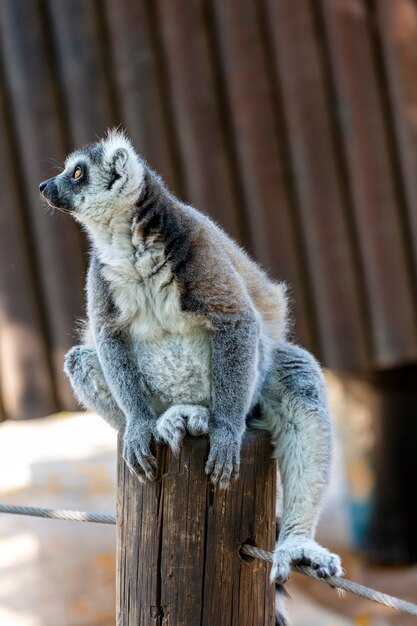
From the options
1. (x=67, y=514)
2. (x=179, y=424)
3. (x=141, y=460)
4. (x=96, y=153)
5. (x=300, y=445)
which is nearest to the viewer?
(x=141, y=460)

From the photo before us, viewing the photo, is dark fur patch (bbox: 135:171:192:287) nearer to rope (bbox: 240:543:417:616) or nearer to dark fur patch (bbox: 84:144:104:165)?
dark fur patch (bbox: 84:144:104:165)

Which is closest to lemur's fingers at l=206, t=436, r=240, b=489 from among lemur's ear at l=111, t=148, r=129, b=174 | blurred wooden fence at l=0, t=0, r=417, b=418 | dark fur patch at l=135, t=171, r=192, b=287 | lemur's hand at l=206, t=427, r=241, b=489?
lemur's hand at l=206, t=427, r=241, b=489

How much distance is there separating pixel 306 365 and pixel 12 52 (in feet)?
12.9

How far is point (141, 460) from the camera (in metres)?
3.32

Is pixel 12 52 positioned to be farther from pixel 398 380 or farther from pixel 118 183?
pixel 398 380

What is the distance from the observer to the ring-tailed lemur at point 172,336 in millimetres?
3775

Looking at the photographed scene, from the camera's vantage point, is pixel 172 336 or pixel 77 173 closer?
pixel 172 336

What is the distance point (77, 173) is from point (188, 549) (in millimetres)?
1734

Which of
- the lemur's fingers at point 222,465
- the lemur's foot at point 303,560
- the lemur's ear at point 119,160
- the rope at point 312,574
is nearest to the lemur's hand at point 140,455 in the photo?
the lemur's fingers at point 222,465

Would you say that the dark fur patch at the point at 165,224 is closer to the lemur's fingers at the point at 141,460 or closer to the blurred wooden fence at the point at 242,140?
the lemur's fingers at the point at 141,460

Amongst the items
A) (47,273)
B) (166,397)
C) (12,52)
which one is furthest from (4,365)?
(166,397)

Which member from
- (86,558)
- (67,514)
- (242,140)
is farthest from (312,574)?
(86,558)

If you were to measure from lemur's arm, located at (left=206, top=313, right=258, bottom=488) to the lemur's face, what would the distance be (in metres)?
0.71

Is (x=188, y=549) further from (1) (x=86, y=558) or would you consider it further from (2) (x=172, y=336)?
(1) (x=86, y=558)
